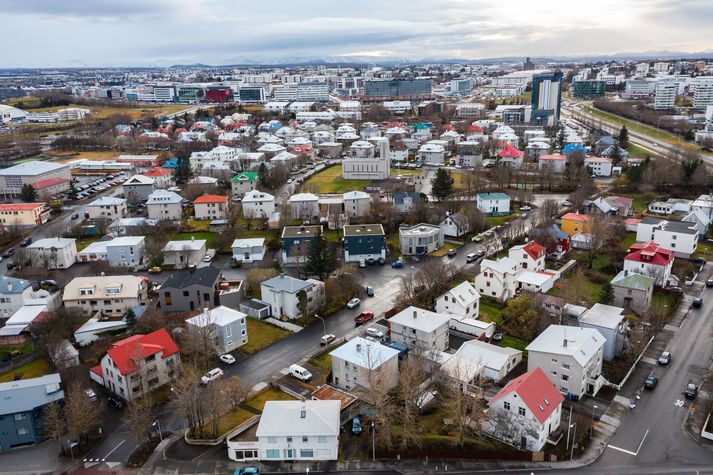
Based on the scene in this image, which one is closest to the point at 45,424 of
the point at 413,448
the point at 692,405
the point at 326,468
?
the point at 326,468

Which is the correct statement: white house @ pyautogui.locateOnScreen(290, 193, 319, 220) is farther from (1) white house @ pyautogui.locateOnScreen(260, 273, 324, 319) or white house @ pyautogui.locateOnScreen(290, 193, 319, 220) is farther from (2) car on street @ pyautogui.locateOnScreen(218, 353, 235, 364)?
(2) car on street @ pyautogui.locateOnScreen(218, 353, 235, 364)

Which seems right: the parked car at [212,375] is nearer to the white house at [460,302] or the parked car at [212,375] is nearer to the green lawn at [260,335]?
the green lawn at [260,335]

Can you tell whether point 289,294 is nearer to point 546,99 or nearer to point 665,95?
point 546,99

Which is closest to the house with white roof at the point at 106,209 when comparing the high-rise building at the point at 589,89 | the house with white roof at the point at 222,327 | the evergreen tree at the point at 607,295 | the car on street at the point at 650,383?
the house with white roof at the point at 222,327

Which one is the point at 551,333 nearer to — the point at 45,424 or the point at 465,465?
the point at 465,465

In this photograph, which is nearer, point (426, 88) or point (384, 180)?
point (384, 180)

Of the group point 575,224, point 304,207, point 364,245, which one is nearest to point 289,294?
point 364,245

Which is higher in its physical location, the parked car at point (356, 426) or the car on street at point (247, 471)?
the parked car at point (356, 426)
